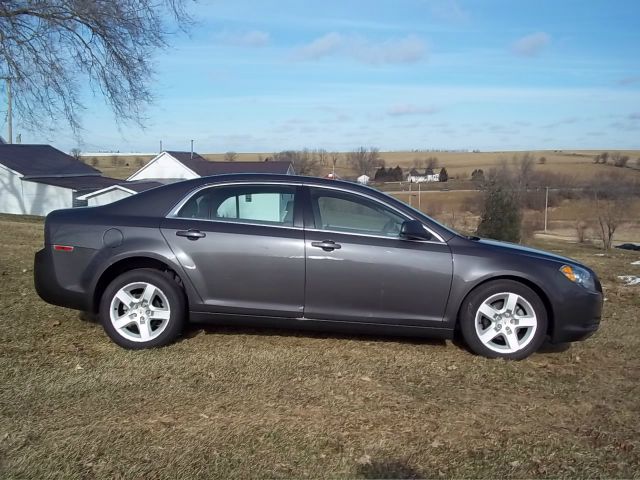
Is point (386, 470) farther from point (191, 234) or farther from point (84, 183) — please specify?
point (84, 183)

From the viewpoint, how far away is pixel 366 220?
17.3ft

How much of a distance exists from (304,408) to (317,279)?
1.31m

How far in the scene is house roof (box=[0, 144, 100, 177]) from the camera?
47.7 m

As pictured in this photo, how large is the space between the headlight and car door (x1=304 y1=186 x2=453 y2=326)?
39.2 inches

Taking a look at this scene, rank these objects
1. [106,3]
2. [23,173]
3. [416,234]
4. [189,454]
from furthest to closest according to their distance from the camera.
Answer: [23,173]
[106,3]
[416,234]
[189,454]

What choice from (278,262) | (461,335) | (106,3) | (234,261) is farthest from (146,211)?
(106,3)

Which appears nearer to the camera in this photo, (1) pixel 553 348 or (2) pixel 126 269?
(2) pixel 126 269

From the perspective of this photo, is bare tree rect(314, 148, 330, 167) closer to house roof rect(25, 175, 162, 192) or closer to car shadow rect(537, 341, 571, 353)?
house roof rect(25, 175, 162, 192)

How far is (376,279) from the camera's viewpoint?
16.7 feet

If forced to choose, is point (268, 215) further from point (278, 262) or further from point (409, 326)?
point (409, 326)

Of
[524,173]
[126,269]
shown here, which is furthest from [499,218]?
[126,269]

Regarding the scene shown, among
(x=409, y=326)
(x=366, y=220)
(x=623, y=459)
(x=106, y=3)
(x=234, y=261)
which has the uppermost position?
(x=106, y=3)

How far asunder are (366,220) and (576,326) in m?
1.94

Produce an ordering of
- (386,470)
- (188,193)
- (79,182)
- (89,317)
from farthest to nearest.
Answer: (79,182) < (89,317) < (188,193) < (386,470)
